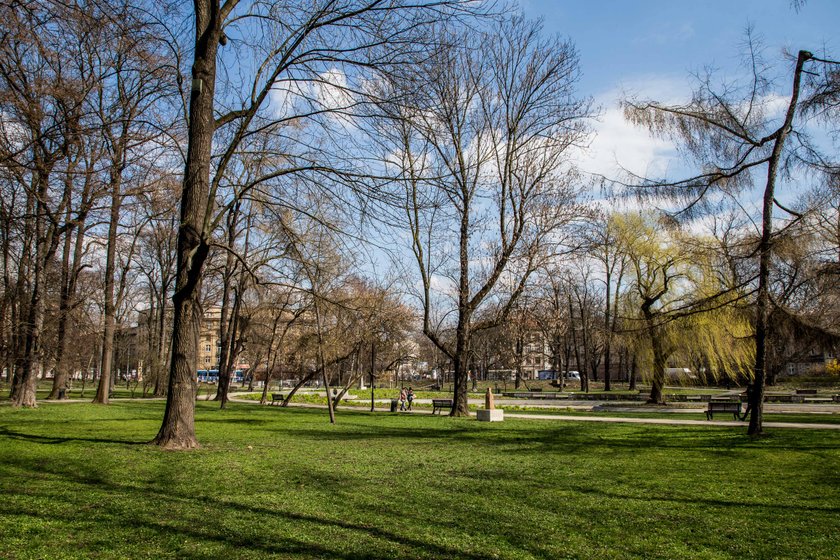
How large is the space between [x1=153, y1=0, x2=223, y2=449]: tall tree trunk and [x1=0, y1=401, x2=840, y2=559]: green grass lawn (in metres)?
0.68

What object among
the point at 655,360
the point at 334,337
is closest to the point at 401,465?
the point at 334,337

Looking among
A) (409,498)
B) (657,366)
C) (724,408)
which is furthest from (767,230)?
(657,366)

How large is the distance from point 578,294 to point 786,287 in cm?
4287

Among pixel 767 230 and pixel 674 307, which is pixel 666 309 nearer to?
pixel 674 307

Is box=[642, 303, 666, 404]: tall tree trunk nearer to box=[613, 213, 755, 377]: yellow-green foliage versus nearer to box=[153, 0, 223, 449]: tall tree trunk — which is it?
box=[613, 213, 755, 377]: yellow-green foliage

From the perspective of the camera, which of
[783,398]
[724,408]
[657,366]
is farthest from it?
[783,398]

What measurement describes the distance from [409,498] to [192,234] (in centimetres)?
608

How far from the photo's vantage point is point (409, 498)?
7176mm

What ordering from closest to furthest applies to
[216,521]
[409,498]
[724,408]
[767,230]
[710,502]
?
[216,521], [409,498], [710,502], [767,230], [724,408]

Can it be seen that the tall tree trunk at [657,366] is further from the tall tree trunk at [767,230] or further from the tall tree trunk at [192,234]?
the tall tree trunk at [192,234]

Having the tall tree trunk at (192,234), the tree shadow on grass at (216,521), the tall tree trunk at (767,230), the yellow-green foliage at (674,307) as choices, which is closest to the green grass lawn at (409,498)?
the tree shadow on grass at (216,521)

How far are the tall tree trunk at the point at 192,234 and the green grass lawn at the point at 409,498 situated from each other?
68 cm

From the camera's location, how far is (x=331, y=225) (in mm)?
9516

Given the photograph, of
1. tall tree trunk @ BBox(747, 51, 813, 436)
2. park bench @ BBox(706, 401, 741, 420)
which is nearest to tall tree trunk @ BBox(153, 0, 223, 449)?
tall tree trunk @ BBox(747, 51, 813, 436)
